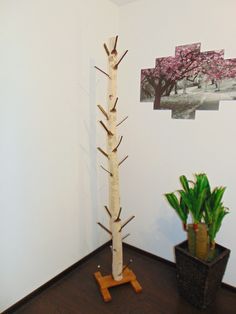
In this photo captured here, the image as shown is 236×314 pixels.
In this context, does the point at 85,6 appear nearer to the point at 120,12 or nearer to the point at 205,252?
the point at 120,12

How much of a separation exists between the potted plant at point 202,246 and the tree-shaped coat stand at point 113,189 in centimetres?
44

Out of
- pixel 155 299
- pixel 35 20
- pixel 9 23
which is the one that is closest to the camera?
pixel 9 23

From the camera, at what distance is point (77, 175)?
2068 mm

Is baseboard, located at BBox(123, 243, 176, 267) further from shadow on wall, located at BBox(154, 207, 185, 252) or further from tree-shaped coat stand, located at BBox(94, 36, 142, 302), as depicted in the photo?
tree-shaped coat stand, located at BBox(94, 36, 142, 302)

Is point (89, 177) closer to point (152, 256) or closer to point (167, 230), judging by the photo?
point (167, 230)

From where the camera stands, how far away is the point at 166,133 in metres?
2.09

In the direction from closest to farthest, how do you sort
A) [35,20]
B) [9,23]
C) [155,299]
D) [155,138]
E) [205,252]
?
1. [9,23]
2. [35,20]
3. [205,252]
4. [155,299]
5. [155,138]

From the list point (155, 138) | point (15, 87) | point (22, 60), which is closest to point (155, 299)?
point (155, 138)

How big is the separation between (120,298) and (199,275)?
0.65m

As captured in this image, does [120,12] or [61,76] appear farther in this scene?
[120,12]

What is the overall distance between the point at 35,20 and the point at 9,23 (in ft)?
0.65

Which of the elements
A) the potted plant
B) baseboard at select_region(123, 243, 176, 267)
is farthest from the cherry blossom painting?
baseboard at select_region(123, 243, 176, 267)

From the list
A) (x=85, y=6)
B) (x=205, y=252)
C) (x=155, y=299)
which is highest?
(x=85, y=6)

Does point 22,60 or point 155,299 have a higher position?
point 22,60
